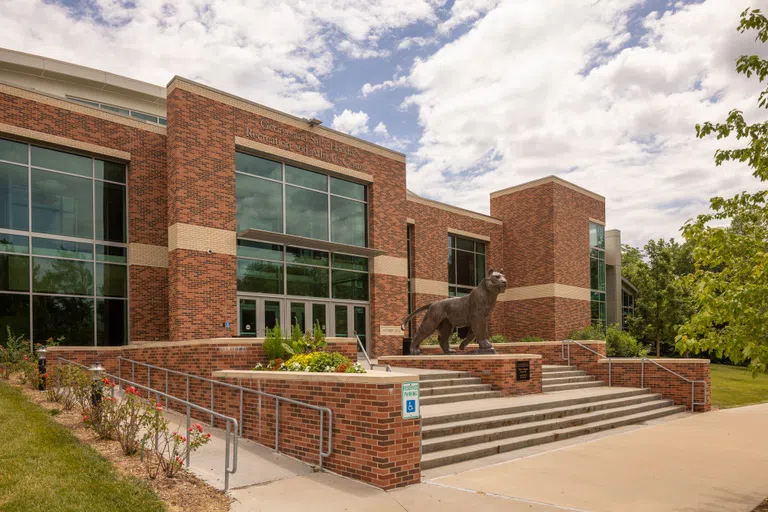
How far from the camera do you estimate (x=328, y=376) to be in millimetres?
7918

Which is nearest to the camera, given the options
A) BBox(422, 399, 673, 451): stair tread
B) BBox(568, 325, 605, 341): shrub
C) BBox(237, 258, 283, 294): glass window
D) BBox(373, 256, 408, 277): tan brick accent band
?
BBox(422, 399, 673, 451): stair tread

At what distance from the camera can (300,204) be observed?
1983 cm

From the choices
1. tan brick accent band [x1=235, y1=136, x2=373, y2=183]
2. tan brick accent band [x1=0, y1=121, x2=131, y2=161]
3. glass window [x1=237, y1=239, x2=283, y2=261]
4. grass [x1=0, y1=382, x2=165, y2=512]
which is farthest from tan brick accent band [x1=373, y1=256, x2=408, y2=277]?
grass [x1=0, y1=382, x2=165, y2=512]

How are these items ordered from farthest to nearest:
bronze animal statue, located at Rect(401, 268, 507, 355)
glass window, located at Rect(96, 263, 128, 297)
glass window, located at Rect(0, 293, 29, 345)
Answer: glass window, located at Rect(96, 263, 128, 297) → bronze animal statue, located at Rect(401, 268, 507, 355) → glass window, located at Rect(0, 293, 29, 345)

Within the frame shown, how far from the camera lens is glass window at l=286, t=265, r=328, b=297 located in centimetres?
1934

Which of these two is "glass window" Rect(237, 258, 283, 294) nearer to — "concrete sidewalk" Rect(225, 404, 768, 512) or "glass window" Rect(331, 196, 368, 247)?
"glass window" Rect(331, 196, 368, 247)

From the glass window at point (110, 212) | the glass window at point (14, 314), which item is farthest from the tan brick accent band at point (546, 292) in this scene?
the glass window at point (14, 314)

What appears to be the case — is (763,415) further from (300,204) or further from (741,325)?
(300,204)

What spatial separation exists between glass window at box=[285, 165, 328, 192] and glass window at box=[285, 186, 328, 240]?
213 mm

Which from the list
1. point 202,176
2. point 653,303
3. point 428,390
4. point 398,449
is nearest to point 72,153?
point 202,176

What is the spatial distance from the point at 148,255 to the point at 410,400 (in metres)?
12.6

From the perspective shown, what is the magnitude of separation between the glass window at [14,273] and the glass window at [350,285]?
9.25 meters

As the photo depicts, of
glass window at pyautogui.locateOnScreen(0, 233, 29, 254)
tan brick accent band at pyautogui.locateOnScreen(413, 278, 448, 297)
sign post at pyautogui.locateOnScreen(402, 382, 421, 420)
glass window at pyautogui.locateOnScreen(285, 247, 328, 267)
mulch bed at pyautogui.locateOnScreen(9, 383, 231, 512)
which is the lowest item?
mulch bed at pyautogui.locateOnScreen(9, 383, 231, 512)

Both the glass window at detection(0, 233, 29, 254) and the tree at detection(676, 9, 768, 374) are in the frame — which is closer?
the tree at detection(676, 9, 768, 374)
